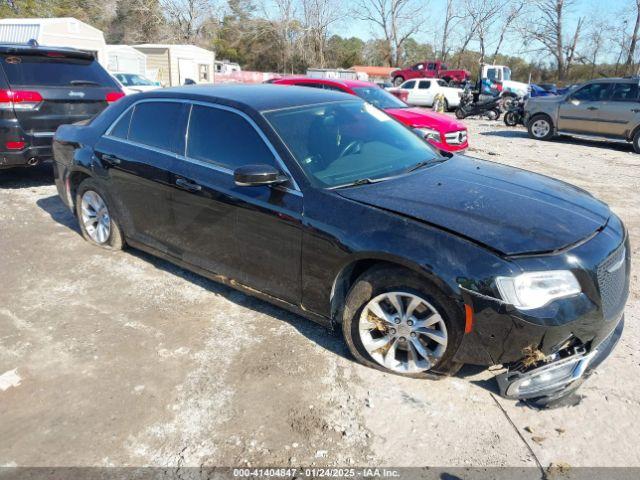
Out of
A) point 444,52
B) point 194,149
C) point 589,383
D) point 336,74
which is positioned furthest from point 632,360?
point 444,52

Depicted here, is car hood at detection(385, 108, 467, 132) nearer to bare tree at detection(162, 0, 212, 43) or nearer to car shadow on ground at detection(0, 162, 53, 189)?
car shadow on ground at detection(0, 162, 53, 189)

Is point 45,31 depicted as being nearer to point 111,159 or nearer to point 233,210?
point 111,159

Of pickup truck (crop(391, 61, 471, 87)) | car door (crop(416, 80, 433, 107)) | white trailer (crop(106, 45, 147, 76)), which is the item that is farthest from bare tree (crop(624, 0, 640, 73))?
white trailer (crop(106, 45, 147, 76))

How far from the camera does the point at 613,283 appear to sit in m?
2.81

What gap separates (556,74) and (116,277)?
5066 cm

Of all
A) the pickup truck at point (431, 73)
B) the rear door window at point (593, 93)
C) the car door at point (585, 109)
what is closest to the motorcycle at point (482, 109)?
the car door at point (585, 109)

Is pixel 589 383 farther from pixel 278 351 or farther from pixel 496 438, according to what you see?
pixel 278 351

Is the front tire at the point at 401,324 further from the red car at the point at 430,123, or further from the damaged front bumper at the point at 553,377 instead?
the red car at the point at 430,123

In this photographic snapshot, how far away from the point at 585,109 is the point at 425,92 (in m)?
11.2

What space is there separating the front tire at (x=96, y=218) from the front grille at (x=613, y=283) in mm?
4048

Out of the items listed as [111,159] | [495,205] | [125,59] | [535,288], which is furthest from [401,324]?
[125,59]

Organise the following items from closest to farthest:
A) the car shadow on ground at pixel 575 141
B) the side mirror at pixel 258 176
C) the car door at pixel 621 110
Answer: the side mirror at pixel 258 176, the car door at pixel 621 110, the car shadow on ground at pixel 575 141

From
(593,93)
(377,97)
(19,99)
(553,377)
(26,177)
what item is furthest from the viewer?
(593,93)

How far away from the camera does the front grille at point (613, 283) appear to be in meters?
2.70
